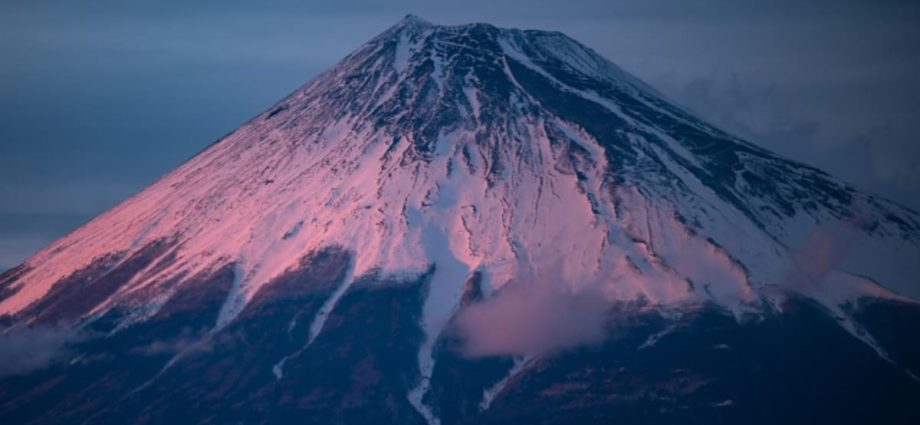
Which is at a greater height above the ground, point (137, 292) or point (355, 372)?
point (137, 292)

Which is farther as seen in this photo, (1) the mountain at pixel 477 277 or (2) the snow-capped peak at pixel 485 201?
(2) the snow-capped peak at pixel 485 201

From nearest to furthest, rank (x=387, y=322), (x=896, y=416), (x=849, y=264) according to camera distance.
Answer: (x=896, y=416), (x=387, y=322), (x=849, y=264)

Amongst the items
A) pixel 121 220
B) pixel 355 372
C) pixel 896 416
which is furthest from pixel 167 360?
pixel 896 416

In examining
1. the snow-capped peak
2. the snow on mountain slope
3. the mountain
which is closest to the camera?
the mountain

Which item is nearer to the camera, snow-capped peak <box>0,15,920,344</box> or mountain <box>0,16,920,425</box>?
mountain <box>0,16,920,425</box>

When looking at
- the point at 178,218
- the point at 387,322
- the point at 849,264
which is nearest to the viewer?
the point at 387,322

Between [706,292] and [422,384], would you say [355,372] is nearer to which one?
[422,384]
